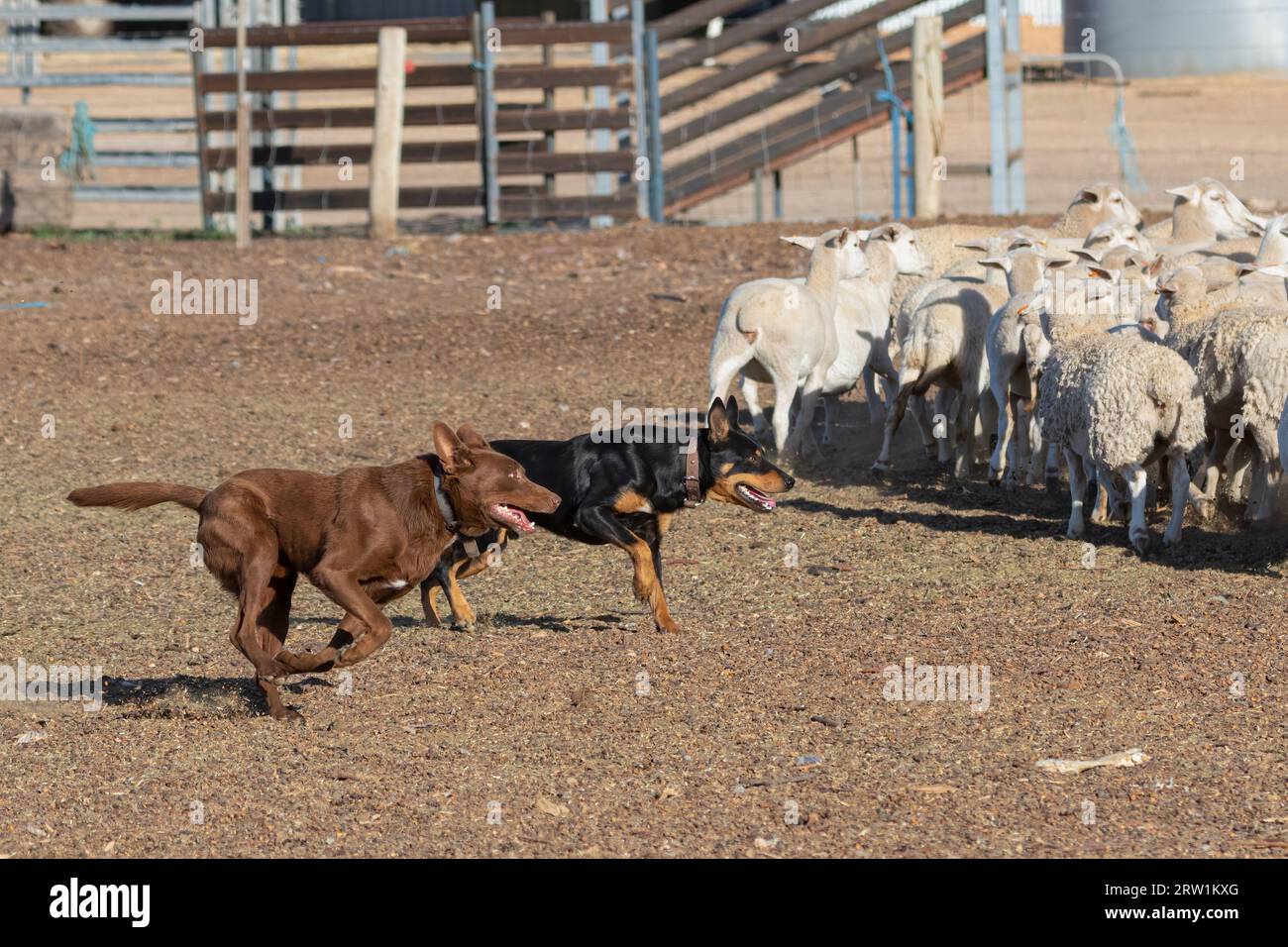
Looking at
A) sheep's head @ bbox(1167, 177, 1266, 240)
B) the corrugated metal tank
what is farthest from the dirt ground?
the corrugated metal tank

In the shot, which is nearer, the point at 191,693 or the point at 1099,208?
the point at 191,693

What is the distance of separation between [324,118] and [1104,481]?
14390 millimetres

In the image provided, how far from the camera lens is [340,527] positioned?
22.2 feet

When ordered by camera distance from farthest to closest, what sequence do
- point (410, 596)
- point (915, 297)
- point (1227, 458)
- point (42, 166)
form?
point (42, 166), point (915, 297), point (1227, 458), point (410, 596)

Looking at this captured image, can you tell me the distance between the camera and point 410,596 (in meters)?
9.27

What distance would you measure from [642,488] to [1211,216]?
7.57 metres

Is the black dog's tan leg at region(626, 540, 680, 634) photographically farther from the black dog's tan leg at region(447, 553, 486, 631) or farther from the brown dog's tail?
the brown dog's tail

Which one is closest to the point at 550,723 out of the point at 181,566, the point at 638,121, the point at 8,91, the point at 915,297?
the point at 181,566

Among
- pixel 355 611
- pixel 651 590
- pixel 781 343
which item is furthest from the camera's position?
pixel 781 343

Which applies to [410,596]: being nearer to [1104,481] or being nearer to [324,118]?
[1104,481]

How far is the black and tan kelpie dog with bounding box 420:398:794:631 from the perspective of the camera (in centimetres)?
815

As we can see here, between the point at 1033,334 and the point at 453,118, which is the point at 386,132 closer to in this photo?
the point at 453,118

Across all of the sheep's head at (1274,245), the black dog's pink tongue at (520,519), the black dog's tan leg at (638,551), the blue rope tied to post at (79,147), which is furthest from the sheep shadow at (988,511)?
the blue rope tied to post at (79,147)

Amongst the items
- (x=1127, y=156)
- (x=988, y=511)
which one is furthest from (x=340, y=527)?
(x=1127, y=156)
